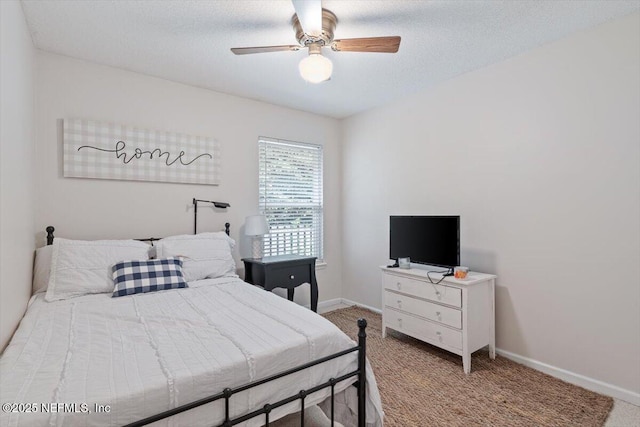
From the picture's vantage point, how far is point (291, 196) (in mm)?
4051

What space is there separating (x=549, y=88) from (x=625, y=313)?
1.72m

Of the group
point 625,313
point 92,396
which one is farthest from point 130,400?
point 625,313

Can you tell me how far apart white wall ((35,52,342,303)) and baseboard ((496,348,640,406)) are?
2.31m

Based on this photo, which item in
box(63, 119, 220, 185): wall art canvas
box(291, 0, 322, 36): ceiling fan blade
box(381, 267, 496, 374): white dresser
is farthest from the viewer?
box(63, 119, 220, 185): wall art canvas

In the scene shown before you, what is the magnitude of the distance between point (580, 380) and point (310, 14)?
3092 mm

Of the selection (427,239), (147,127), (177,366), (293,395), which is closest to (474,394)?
(427,239)

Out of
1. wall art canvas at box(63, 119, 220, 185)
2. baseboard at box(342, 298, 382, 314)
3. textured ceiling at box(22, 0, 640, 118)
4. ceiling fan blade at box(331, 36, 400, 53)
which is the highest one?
textured ceiling at box(22, 0, 640, 118)

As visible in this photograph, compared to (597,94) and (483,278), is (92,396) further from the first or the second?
(597,94)

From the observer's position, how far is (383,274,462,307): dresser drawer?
2.64 m

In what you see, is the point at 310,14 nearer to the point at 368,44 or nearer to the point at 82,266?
the point at 368,44

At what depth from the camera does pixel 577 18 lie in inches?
85.6

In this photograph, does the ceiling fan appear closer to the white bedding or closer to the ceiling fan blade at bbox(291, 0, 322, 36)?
the ceiling fan blade at bbox(291, 0, 322, 36)

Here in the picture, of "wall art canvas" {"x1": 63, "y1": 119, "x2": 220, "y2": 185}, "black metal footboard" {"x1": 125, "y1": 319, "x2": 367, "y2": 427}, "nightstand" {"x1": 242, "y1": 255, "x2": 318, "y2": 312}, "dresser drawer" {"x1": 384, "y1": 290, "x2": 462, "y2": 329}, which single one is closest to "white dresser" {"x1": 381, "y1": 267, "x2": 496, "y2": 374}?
"dresser drawer" {"x1": 384, "y1": 290, "x2": 462, "y2": 329}

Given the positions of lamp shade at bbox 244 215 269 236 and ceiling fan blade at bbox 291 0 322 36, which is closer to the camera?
ceiling fan blade at bbox 291 0 322 36
